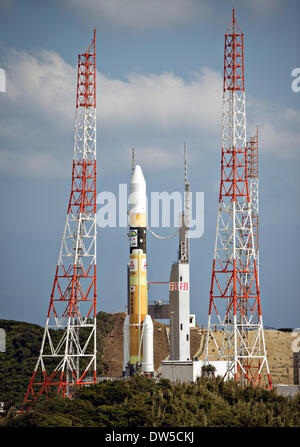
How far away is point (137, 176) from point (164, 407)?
82.2ft

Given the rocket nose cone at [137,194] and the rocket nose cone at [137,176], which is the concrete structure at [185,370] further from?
the rocket nose cone at [137,176]

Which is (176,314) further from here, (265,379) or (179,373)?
(265,379)

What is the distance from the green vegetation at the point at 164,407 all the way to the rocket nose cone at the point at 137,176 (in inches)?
715

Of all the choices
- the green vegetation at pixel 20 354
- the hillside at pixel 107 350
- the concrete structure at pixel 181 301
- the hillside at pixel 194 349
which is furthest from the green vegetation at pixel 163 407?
the hillside at pixel 194 349

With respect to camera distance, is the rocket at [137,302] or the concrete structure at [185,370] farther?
the rocket at [137,302]

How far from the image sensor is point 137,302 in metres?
72.4

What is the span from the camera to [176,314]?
7781 centimetres

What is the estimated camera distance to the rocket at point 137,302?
71812 millimetres

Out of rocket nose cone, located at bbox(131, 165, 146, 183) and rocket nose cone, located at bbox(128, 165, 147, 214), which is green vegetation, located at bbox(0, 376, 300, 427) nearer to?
rocket nose cone, located at bbox(128, 165, 147, 214)

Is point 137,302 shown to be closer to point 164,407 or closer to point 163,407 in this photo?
point 163,407

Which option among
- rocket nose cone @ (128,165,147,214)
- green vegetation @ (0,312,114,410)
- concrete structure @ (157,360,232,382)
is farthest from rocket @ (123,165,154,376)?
green vegetation @ (0,312,114,410)

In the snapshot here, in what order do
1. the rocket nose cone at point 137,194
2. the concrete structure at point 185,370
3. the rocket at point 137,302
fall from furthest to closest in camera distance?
the rocket nose cone at point 137,194, the rocket at point 137,302, the concrete structure at point 185,370

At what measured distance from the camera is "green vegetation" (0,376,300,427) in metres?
52.4
